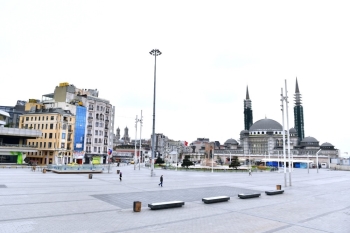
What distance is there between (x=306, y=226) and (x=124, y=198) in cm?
1252

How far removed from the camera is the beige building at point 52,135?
227ft

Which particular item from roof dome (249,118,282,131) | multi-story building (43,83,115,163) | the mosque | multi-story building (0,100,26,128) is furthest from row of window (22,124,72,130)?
roof dome (249,118,282,131)

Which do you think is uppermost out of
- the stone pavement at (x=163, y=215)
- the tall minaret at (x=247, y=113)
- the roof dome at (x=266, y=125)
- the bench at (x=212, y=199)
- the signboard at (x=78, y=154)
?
the tall minaret at (x=247, y=113)

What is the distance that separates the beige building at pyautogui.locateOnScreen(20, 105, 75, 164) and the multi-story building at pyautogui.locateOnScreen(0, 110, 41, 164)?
14.0 feet

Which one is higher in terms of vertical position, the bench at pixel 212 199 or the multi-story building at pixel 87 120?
the multi-story building at pixel 87 120

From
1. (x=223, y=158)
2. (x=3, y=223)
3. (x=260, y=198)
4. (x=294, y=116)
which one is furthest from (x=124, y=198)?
(x=294, y=116)

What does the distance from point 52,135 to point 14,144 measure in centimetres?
885

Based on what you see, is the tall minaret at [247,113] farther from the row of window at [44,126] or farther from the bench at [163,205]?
the bench at [163,205]

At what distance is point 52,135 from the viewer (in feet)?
228

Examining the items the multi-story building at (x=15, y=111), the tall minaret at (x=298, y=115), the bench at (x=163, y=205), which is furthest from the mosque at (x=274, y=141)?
the bench at (x=163, y=205)

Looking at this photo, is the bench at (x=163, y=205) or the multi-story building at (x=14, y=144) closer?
the bench at (x=163, y=205)

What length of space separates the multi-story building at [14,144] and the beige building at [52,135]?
4268mm

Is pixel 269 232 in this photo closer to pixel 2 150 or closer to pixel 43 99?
pixel 2 150

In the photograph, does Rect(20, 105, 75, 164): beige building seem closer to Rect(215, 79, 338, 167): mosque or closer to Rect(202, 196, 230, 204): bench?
Rect(202, 196, 230, 204): bench
